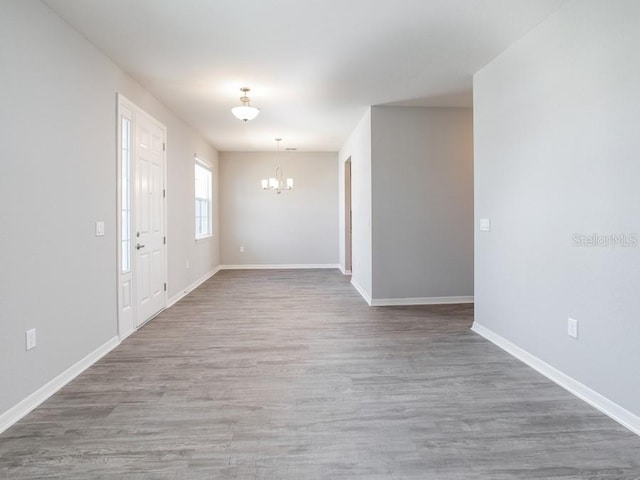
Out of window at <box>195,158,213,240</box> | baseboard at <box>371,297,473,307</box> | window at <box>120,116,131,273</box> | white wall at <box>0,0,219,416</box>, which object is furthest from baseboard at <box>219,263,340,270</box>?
white wall at <box>0,0,219,416</box>

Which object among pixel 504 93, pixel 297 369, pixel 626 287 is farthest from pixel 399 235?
pixel 626 287

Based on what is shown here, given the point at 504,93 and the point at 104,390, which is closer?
the point at 104,390

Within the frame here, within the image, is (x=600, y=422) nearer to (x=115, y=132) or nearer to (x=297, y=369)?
(x=297, y=369)

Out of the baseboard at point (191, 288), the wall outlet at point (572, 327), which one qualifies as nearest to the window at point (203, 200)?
the baseboard at point (191, 288)

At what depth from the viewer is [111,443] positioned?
6.64ft

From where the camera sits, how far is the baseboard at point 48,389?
2.20m

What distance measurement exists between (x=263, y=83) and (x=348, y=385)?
3184 millimetres

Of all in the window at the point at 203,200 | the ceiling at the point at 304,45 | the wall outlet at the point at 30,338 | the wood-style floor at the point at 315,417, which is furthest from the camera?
the window at the point at 203,200

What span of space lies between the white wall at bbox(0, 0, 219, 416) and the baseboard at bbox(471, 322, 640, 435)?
3468 mm

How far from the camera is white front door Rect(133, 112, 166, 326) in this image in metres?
4.18

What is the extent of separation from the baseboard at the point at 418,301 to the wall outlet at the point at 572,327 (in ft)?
8.67

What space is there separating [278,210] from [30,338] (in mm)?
6699

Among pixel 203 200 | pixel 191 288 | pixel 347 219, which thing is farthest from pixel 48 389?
pixel 347 219

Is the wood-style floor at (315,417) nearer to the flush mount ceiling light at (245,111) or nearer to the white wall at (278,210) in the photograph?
the flush mount ceiling light at (245,111)
